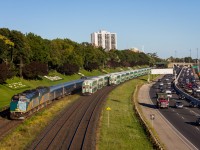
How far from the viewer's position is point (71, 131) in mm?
43188

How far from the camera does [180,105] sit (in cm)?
Result: 7925

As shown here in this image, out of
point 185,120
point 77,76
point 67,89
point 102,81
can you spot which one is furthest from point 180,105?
point 77,76

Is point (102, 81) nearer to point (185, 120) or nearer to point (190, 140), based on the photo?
point (185, 120)

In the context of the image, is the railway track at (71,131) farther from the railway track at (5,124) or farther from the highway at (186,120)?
the highway at (186,120)

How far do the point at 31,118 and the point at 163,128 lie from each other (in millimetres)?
19946

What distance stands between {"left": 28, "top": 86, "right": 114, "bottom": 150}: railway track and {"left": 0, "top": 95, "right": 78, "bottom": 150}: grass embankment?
897 mm

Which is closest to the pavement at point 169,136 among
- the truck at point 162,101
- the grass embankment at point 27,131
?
the truck at point 162,101

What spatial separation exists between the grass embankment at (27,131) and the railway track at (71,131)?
897 millimetres

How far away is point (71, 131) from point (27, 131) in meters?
5.29

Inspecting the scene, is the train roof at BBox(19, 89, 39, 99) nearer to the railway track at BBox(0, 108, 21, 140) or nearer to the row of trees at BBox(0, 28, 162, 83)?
the railway track at BBox(0, 108, 21, 140)

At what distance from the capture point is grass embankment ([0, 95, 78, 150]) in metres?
35.6

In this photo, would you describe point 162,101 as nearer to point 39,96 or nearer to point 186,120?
point 186,120

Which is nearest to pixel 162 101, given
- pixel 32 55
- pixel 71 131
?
pixel 71 131

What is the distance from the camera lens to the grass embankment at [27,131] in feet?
117
